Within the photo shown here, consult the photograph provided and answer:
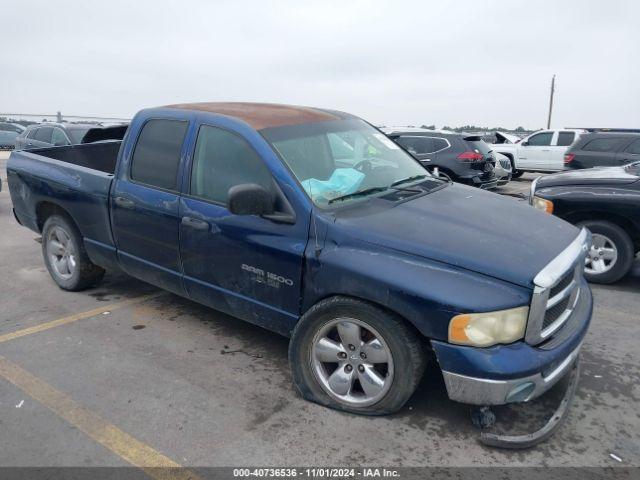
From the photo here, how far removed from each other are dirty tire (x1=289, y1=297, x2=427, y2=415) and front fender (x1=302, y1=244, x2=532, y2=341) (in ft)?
0.24

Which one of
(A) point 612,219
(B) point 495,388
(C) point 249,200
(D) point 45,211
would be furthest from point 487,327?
(D) point 45,211

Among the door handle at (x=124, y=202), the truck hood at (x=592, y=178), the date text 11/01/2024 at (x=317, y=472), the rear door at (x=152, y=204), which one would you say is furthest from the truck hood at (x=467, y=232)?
the truck hood at (x=592, y=178)

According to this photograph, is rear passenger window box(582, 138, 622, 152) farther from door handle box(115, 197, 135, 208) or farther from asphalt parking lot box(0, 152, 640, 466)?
door handle box(115, 197, 135, 208)

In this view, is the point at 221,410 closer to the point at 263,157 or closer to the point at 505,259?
the point at 263,157

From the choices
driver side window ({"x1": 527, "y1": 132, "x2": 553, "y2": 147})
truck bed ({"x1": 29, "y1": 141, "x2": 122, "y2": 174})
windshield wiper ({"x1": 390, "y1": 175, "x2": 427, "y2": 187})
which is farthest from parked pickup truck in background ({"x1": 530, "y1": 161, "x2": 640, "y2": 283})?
driver side window ({"x1": 527, "y1": 132, "x2": 553, "y2": 147})

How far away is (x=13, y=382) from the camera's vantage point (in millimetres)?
3330

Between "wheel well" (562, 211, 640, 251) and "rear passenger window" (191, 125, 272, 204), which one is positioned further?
"wheel well" (562, 211, 640, 251)

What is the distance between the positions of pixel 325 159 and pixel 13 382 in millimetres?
2505

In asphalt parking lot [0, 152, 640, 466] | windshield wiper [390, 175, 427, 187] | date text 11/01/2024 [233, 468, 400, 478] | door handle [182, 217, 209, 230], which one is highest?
windshield wiper [390, 175, 427, 187]

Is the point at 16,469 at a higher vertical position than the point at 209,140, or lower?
lower

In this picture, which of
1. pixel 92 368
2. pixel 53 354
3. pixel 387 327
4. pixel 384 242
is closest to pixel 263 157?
pixel 384 242

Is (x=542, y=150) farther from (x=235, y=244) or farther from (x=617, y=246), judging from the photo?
(x=235, y=244)

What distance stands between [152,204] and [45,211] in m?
1.95

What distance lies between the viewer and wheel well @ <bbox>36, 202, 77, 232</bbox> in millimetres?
4889
